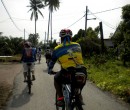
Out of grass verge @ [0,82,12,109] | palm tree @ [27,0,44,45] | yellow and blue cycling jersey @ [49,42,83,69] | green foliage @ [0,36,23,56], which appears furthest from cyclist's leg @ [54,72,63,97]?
palm tree @ [27,0,44,45]

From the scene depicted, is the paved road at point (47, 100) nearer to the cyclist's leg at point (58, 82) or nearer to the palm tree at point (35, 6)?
the cyclist's leg at point (58, 82)

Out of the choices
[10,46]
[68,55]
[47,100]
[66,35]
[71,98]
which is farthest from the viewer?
[10,46]

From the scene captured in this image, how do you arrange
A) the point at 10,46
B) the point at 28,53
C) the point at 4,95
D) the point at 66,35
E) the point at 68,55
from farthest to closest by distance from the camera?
Answer: 1. the point at 10,46
2. the point at 28,53
3. the point at 4,95
4. the point at 66,35
5. the point at 68,55

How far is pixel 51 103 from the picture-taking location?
8.89 meters

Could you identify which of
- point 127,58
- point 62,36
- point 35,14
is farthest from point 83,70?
point 35,14

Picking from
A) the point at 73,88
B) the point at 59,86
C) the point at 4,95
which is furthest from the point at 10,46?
the point at 73,88

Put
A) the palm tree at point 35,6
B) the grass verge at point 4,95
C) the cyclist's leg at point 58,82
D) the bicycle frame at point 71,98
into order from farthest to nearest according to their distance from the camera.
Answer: the palm tree at point 35,6, the grass verge at point 4,95, the cyclist's leg at point 58,82, the bicycle frame at point 71,98

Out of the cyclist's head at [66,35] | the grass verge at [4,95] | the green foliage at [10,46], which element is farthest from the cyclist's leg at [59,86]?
the green foliage at [10,46]

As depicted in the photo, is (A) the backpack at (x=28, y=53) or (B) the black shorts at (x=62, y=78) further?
(A) the backpack at (x=28, y=53)

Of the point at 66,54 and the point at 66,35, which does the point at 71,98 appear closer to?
the point at 66,54

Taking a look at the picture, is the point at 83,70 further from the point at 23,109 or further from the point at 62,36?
the point at 23,109

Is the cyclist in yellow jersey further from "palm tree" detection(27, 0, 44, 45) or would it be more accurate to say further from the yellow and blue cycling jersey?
"palm tree" detection(27, 0, 44, 45)

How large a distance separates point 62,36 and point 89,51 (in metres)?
30.4

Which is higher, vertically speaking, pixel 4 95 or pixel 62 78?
pixel 62 78
